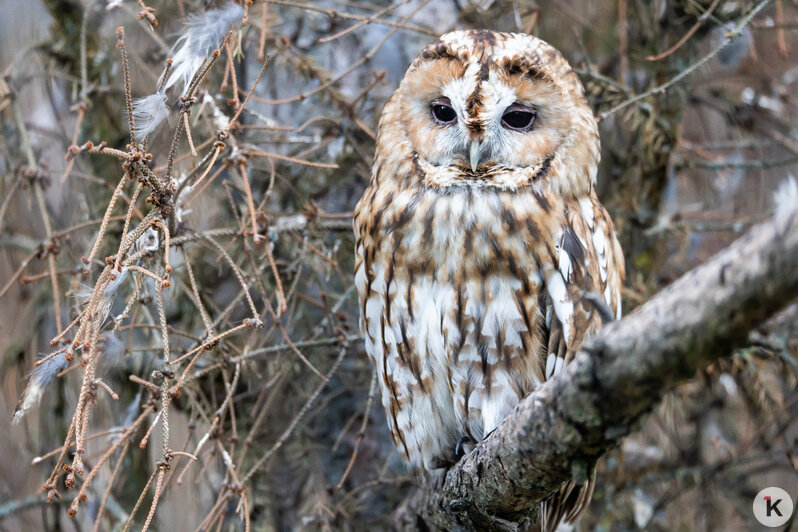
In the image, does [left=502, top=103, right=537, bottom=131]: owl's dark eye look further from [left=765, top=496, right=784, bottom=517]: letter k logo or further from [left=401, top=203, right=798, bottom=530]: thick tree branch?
[left=765, top=496, right=784, bottom=517]: letter k logo

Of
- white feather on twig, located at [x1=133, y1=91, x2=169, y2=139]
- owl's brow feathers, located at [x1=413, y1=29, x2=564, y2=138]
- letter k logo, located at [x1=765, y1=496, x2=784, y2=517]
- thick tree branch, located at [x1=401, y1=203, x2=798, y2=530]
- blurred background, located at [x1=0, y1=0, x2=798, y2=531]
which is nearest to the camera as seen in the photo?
thick tree branch, located at [x1=401, y1=203, x2=798, y2=530]

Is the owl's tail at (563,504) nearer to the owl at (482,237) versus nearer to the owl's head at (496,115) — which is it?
the owl at (482,237)

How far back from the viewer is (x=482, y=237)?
1.82 meters

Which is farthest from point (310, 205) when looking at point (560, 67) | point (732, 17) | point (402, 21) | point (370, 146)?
point (732, 17)

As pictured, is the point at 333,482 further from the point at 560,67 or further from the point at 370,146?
the point at 560,67

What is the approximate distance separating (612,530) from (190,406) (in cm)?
182

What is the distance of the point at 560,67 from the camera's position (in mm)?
1919

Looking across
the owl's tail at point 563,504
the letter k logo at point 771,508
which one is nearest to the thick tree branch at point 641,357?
the owl's tail at point 563,504

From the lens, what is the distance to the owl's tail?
1.99 metres

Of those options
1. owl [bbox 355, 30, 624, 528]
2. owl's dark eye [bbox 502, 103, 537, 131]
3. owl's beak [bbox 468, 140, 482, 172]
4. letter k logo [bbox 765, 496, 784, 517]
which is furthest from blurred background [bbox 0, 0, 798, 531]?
owl's beak [bbox 468, 140, 482, 172]

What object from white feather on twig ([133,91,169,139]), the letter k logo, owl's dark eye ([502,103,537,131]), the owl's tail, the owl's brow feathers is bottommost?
the letter k logo

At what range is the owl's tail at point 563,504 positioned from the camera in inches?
78.2

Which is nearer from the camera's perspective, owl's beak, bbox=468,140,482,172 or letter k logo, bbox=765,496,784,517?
owl's beak, bbox=468,140,482,172

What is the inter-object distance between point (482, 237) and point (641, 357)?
0.86 metres
